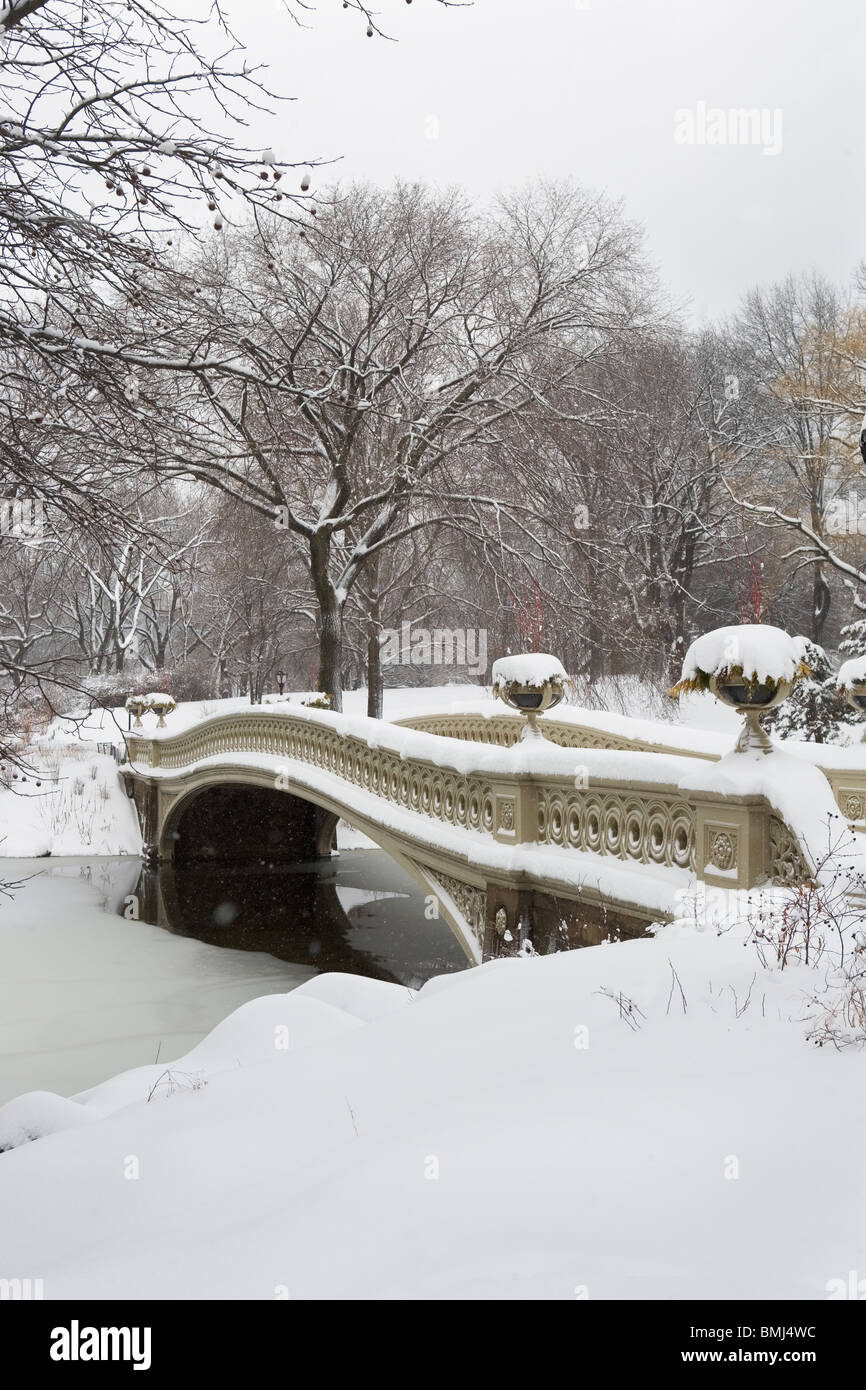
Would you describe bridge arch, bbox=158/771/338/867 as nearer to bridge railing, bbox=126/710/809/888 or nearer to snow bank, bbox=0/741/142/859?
snow bank, bbox=0/741/142/859

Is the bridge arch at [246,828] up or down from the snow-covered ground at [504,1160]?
down

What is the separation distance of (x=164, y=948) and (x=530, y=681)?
29.4 ft

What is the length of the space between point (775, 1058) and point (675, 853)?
3.51 meters

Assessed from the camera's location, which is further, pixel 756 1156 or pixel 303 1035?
pixel 303 1035

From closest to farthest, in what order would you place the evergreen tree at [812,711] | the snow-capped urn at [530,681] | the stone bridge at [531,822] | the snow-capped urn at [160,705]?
1. the stone bridge at [531,822]
2. the snow-capped urn at [530,681]
3. the evergreen tree at [812,711]
4. the snow-capped urn at [160,705]

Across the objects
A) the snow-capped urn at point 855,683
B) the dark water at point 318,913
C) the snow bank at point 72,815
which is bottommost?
the dark water at point 318,913

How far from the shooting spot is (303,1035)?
4.90m

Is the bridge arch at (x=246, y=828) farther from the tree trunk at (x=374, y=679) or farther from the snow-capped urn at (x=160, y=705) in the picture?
the tree trunk at (x=374, y=679)

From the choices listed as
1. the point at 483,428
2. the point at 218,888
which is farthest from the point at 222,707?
the point at 483,428

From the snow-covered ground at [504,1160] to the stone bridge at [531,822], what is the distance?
5.74 ft

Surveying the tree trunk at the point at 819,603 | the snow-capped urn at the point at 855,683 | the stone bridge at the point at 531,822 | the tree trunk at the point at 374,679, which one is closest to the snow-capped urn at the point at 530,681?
the stone bridge at the point at 531,822

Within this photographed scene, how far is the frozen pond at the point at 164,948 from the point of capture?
35.6 feet

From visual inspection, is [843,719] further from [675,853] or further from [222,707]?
[222,707]

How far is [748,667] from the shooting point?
5398 mm
